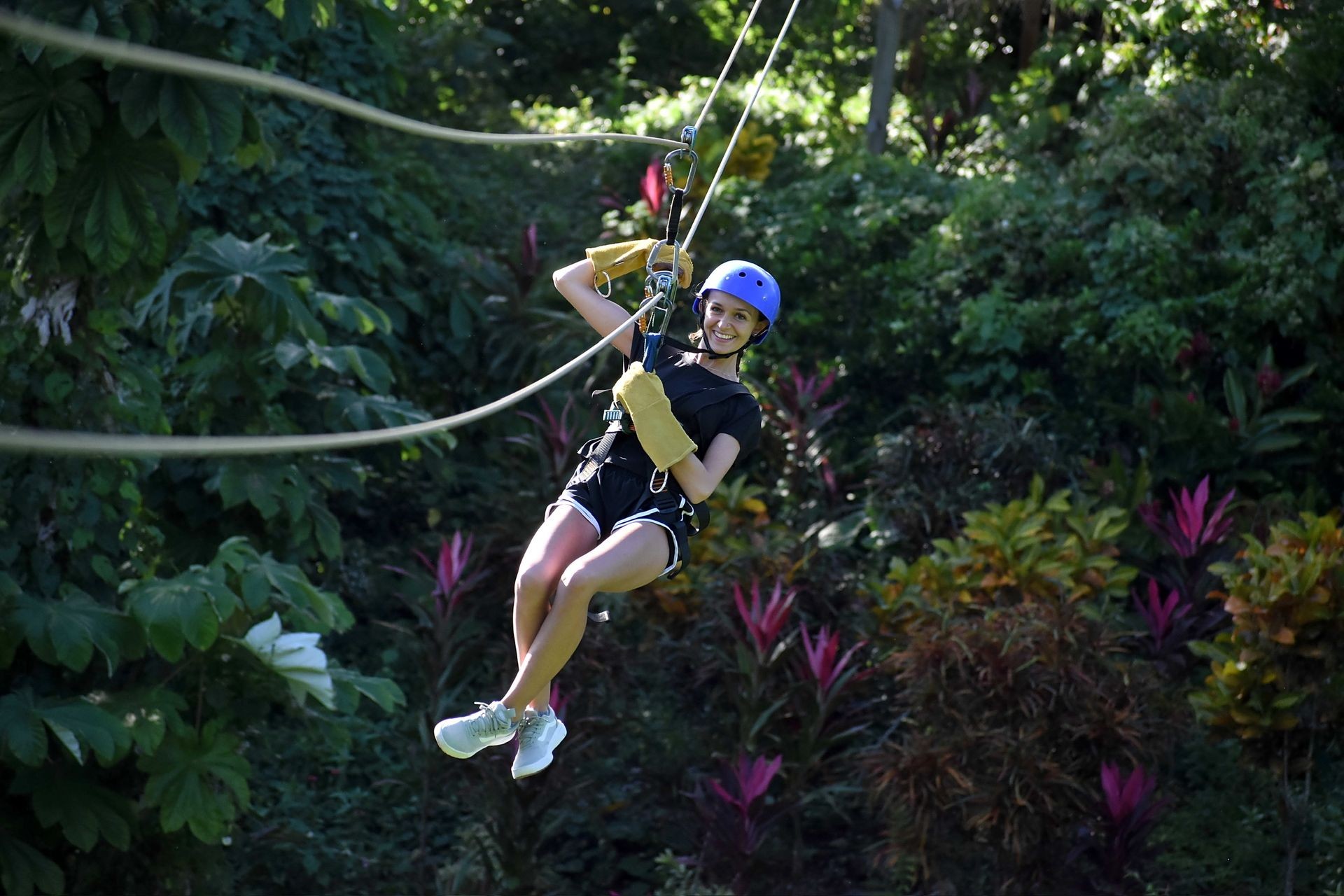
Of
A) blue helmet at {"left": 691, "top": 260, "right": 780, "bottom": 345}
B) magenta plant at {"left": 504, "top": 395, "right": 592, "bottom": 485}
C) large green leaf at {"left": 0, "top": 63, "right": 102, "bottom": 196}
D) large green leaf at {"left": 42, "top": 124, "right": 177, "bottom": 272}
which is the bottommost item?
magenta plant at {"left": 504, "top": 395, "right": 592, "bottom": 485}

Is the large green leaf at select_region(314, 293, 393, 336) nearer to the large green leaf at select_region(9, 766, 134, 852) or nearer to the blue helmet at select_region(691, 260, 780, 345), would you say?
the large green leaf at select_region(9, 766, 134, 852)

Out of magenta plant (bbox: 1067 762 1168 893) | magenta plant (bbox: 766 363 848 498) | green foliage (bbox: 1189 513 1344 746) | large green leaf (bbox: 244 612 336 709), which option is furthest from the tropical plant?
large green leaf (bbox: 244 612 336 709)

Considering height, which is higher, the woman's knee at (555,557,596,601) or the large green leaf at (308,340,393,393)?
the woman's knee at (555,557,596,601)

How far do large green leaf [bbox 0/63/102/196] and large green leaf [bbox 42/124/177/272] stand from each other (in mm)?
102

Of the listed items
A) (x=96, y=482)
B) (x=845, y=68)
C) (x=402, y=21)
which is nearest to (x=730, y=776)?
(x=96, y=482)

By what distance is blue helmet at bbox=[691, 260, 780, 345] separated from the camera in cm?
399

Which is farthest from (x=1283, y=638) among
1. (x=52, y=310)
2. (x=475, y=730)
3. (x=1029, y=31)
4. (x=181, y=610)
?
(x=1029, y=31)

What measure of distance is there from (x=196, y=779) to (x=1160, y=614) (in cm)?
409

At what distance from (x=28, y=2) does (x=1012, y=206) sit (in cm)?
551

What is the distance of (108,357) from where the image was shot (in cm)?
548

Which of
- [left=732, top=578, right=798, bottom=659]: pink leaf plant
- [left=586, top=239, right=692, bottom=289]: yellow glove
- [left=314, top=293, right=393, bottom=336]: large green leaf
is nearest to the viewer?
[left=586, top=239, right=692, bottom=289]: yellow glove

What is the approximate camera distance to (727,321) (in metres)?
4.03

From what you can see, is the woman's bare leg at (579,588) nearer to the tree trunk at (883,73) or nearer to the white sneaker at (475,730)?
the white sneaker at (475,730)

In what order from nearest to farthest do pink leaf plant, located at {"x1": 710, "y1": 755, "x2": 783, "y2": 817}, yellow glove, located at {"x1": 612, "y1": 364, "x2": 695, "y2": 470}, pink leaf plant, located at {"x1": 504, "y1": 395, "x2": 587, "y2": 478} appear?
yellow glove, located at {"x1": 612, "y1": 364, "x2": 695, "y2": 470} < pink leaf plant, located at {"x1": 710, "y1": 755, "x2": 783, "y2": 817} < pink leaf plant, located at {"x1": 504, "y1": 395, "x2": 587, "y2": 478}
